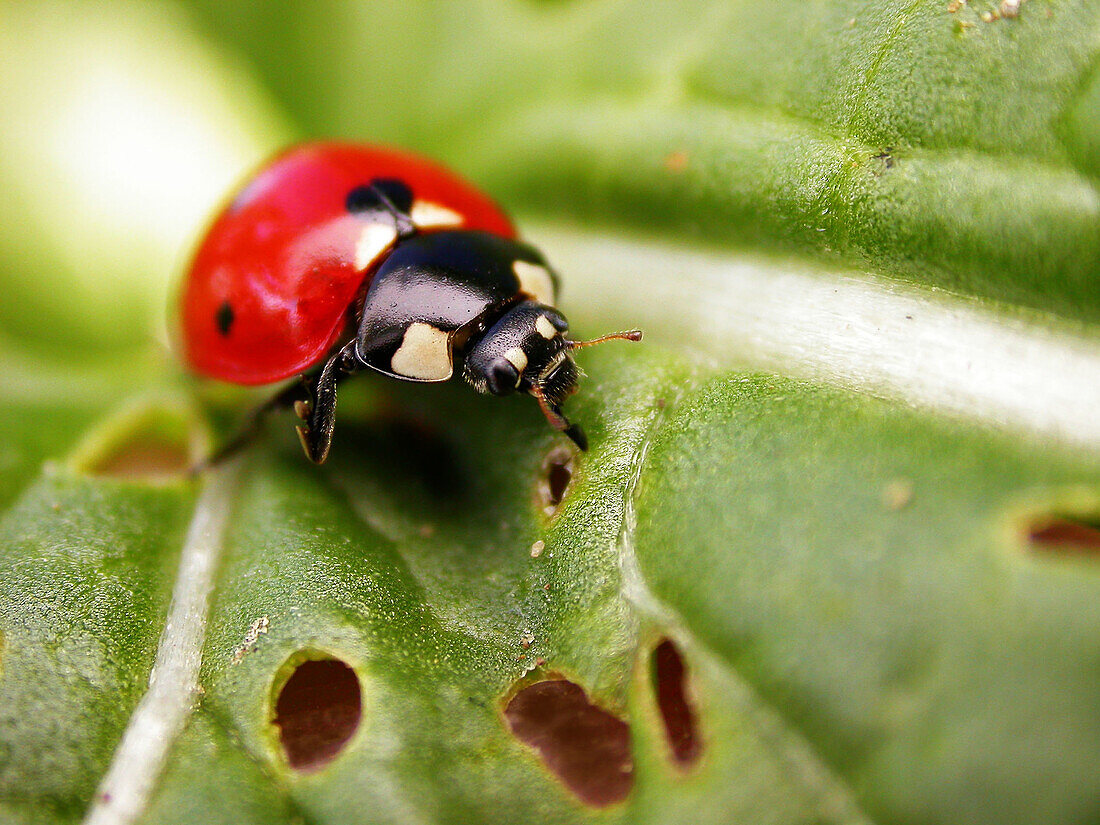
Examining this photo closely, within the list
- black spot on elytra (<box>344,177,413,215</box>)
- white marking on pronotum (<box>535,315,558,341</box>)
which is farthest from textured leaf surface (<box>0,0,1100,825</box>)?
black spot on elytra (<box>344,177,413,215</box>)

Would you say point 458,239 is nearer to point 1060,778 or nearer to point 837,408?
point 837,408

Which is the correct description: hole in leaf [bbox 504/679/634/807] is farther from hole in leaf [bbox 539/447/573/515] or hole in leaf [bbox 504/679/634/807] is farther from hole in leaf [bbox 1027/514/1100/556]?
hole in leaf [bbox 1027/514/1100/556]

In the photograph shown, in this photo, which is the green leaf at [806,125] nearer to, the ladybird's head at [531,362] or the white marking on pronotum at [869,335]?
the white marking on pronotum at [869,335]

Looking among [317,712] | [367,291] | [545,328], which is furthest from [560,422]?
[317,712]

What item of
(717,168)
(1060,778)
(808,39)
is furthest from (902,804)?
(808,39)

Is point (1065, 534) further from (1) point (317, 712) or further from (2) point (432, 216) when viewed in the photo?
(2) point (432, 216)

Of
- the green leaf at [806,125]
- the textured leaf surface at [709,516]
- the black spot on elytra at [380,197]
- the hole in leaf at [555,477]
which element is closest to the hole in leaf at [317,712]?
the textured leaf surface at [709,516]
